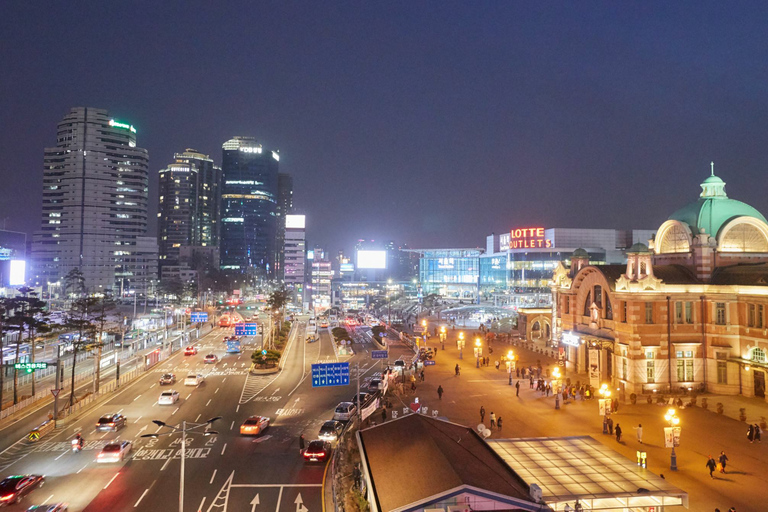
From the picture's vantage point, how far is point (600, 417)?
36500 mm

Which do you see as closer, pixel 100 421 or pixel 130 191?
pixel 100 421

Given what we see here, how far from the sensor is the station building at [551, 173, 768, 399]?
4103cm

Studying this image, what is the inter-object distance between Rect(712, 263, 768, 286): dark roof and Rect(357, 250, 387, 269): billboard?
11303 centimetres

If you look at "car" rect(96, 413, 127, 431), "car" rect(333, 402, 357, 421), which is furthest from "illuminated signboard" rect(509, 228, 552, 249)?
"car" rect(96, 413, 127, 431)

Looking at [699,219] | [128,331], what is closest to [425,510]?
[699,219]

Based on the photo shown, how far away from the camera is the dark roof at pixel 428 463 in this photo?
17.0 meters

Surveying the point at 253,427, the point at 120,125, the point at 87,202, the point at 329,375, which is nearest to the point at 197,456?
the point at 253,427

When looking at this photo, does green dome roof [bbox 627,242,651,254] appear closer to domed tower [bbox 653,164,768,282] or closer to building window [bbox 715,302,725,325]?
domed tower [bbox 653,164,768,282]

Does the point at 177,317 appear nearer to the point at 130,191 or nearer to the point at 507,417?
the point at 130,191

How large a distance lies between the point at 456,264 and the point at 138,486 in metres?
153

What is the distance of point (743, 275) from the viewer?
42062 mm

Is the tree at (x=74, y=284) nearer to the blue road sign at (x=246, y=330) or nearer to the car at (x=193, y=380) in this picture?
the blue road sign at (x=246, y=330)

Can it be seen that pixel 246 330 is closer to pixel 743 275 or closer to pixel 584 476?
pixel 584 476

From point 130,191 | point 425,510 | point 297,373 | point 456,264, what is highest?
point 130,191
